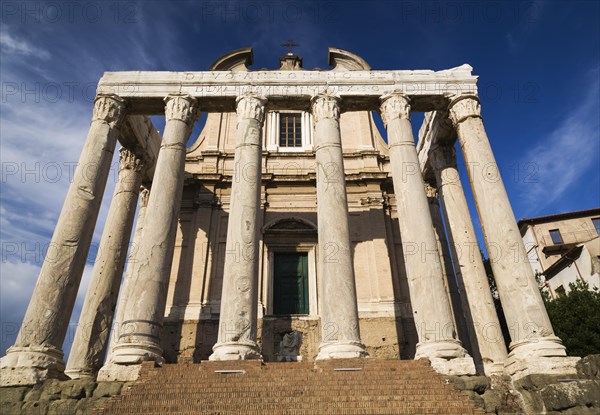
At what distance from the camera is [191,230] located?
19312 millimetres

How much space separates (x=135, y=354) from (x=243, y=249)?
392cm

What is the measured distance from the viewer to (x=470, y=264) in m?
15.3

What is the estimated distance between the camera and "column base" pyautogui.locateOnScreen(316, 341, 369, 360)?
1087cm

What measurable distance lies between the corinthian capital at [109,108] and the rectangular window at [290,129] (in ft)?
30.0

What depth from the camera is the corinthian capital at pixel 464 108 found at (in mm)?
15031

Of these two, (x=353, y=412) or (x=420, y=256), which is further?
(x=420, y=256)

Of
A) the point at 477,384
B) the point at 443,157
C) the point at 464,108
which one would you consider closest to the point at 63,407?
the point at 477,384

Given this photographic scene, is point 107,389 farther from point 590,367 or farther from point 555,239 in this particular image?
point 555,239

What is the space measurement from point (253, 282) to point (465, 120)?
9213mm

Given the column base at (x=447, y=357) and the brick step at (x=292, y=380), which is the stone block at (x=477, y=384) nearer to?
the column base at (x=447, y=357)

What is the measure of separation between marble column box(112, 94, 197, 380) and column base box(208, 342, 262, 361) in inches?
64.0

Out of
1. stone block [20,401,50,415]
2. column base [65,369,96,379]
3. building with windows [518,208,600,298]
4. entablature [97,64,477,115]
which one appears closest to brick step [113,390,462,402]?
stone block [20,401,50,415]

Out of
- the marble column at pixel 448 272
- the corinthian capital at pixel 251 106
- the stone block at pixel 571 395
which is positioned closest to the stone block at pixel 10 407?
the corinthian capital at pixel 251 106

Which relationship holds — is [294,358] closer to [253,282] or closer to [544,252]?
[253,282]
